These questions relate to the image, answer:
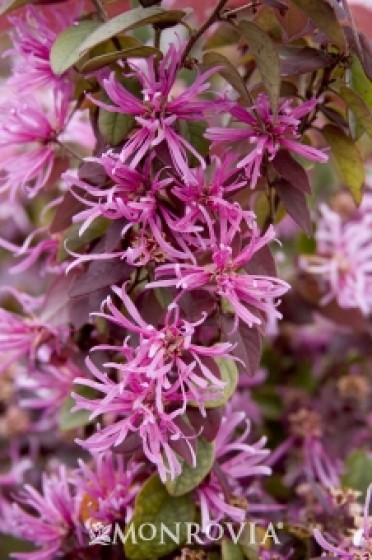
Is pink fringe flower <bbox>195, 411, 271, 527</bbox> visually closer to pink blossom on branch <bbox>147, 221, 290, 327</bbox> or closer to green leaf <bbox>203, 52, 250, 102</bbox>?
pink blossom on branch <bbox>147, 221, 290, 327</bbox>

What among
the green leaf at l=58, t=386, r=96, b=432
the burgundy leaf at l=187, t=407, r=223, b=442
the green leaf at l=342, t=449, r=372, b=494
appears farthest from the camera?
the green leaf at l=342, t=449, r=372, b=494

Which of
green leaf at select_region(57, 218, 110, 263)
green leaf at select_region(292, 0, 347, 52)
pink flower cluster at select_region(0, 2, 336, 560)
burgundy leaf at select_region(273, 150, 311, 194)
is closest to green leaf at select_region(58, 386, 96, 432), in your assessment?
pink flower cluster at select_region(0, 2, 336, 560)

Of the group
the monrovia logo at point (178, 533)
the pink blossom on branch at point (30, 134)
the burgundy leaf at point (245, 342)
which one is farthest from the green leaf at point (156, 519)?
the pink blossom on branch at point (30, 134)

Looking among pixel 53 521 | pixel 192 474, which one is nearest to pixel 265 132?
pixel 192 474

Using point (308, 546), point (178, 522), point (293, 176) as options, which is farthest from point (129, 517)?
point (293, 176)

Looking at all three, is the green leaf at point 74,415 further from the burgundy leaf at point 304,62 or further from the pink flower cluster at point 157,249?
the burgundy leaf at point 304,62
